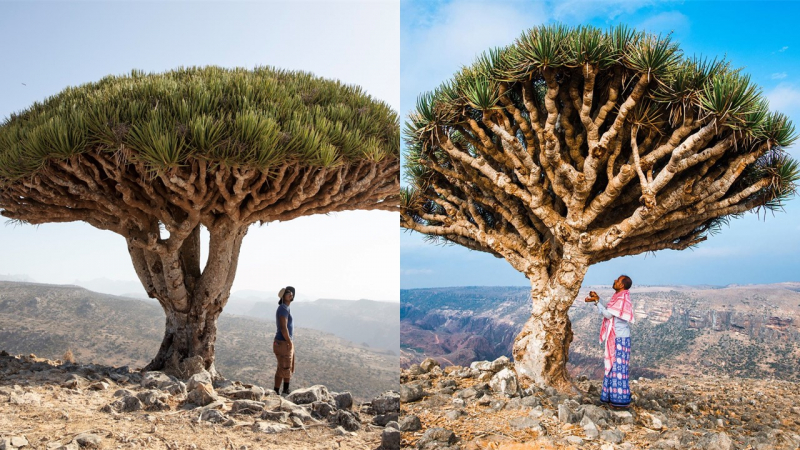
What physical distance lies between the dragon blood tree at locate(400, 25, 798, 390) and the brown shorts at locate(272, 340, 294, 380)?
3267 millimetres

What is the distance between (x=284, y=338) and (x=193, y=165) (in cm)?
276

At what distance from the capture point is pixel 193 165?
630 cm

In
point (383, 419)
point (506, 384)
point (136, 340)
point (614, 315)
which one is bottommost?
point (136, 340)

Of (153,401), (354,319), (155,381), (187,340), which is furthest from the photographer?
(354,319)

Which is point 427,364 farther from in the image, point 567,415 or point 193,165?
point 193,165

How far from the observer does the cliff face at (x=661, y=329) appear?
9.02 metres

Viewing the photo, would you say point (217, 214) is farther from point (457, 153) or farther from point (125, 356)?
point (125, 356)

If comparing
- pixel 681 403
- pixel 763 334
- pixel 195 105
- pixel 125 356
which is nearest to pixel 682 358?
pixel 763 334

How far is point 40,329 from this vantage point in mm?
17703

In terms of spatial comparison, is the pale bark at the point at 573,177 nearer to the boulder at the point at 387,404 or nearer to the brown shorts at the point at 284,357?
the boulder at the point at 387,404

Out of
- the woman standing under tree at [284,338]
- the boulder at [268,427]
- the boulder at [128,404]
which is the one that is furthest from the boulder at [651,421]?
the boulder at [128,404]

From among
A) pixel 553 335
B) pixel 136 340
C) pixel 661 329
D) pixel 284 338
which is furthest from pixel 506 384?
pixel 136 340

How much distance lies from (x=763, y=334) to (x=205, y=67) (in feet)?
37.1

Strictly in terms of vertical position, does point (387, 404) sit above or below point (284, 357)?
below
